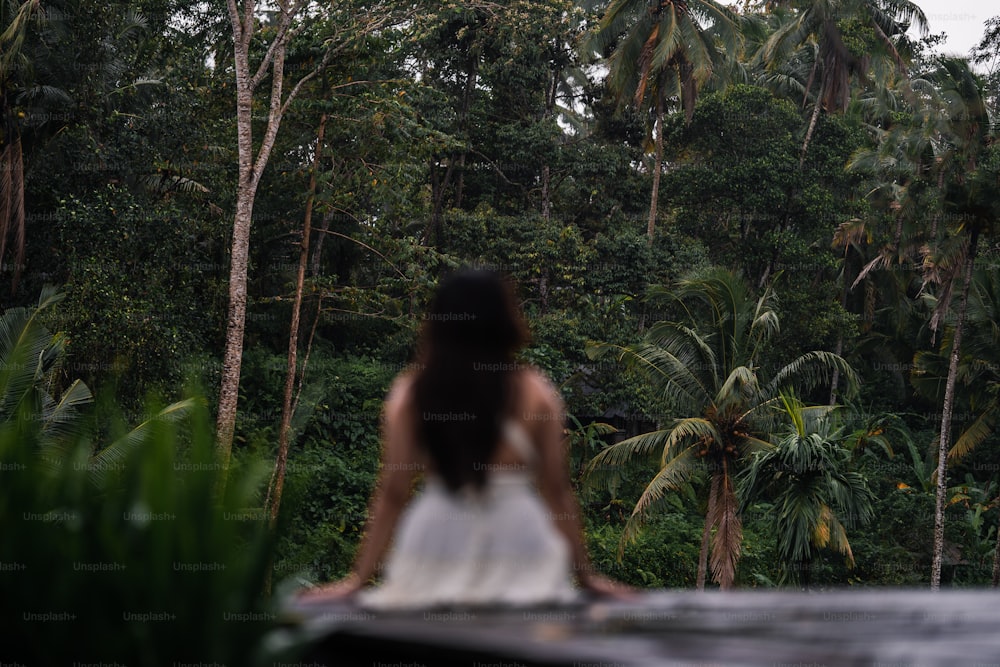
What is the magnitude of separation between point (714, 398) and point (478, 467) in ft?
60.9

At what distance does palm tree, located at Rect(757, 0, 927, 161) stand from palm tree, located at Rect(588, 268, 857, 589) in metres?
8.84

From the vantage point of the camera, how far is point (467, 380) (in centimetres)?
249

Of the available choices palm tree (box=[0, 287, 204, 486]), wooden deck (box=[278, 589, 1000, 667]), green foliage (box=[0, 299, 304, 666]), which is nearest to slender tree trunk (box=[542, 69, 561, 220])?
palm tree (box=[0, 287, 204, 486])

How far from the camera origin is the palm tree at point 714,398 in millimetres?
20219

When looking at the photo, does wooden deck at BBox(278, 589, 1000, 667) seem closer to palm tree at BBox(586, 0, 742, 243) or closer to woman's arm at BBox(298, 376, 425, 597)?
woman's arm at BBox(298, 376, 425, 597)

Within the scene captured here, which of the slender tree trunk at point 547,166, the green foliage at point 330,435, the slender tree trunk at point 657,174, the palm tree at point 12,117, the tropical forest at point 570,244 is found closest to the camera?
the palm tree at point 12,117

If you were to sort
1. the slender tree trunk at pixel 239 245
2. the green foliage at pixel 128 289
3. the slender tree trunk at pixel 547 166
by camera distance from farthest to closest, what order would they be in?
the slender tree trunk at pixel 547 166 → the slender tree trunk at pixel 239 245 → the green foliage at pixel 128 289

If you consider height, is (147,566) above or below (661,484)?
above

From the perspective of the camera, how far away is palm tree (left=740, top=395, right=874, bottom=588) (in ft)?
62.6

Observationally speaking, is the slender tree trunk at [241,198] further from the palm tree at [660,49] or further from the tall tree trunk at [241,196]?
the palm tree at [660,49]

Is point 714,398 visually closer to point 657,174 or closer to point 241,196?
point 657,174

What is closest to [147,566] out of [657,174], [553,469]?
[553,469]

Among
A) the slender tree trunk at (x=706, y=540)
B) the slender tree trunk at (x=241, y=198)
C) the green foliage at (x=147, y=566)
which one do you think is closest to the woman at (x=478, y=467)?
the green foliage at (x=147, y=566)

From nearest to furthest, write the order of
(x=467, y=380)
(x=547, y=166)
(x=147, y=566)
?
(x=147, y=566), (x=467, y=380), (x=547, y=166)
